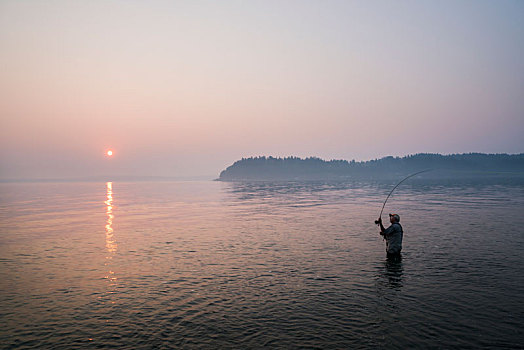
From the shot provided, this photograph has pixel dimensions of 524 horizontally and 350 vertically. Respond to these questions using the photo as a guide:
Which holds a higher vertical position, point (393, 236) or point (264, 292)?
point (393, 236)

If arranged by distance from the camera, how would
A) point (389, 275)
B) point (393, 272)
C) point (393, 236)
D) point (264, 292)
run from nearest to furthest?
point (264, 292) → point (389, 275) → point (393, 272) → point (393, 236)

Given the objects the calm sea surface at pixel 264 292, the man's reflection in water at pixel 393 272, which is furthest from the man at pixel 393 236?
the calm sea surface at pixel 264 292

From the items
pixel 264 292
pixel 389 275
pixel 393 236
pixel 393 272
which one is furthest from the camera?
pixel 393 236

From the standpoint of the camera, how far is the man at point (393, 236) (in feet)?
62.7

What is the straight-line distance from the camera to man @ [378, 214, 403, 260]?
19125 millimetres

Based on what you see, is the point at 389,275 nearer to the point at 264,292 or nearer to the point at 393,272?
the point at 393,272

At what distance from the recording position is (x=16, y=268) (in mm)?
19938

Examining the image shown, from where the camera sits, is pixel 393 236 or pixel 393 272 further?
pixel 393 236

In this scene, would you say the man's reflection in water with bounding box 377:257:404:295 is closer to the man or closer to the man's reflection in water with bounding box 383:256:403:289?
the man's reflection in water with bounding box 383:256:403:289

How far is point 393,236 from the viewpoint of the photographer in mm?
19453

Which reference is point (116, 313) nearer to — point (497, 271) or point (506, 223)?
point (497, 271)

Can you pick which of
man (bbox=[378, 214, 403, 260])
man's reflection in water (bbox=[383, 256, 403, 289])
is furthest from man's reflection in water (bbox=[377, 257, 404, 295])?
man (bbox=[378, 214, 403, 260])

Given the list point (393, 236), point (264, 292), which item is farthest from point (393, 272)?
point (264, 292)

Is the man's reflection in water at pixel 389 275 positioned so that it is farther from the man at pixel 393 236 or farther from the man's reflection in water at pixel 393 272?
the man at pixel 393 236
